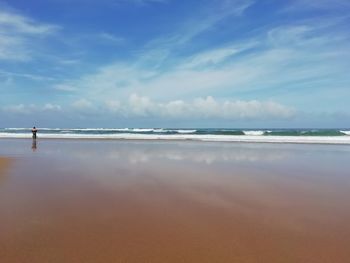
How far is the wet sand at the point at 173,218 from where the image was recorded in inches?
166

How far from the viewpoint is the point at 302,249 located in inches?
172

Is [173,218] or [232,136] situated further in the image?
[232,136]

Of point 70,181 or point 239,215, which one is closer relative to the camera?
point 239,215

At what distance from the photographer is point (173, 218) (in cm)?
567

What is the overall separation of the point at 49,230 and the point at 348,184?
294 inches

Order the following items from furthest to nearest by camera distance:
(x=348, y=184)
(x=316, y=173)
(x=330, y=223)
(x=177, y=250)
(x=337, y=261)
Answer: (x=316, y=173) → (x=348, y=184) → (x=330, y=223) → (x=177, y=250) → (x=337, y=261)

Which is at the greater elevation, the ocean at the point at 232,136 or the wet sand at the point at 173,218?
the ocean at the point at 232,136

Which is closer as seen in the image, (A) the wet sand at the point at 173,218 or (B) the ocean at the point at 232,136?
(A) the wet sand at the point at 173,218

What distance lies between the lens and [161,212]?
19.8 feet

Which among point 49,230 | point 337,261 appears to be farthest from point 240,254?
point 49,230

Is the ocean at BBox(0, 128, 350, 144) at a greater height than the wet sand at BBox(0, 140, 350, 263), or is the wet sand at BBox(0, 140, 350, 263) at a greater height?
the ocean at BBox(0, 128, 350, 144)

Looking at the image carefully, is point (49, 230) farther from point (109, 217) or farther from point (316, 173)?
point (316, 173)

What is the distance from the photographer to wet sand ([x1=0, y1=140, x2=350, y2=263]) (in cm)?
423

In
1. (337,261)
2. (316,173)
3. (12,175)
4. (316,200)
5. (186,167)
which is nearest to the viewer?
(337,261)
